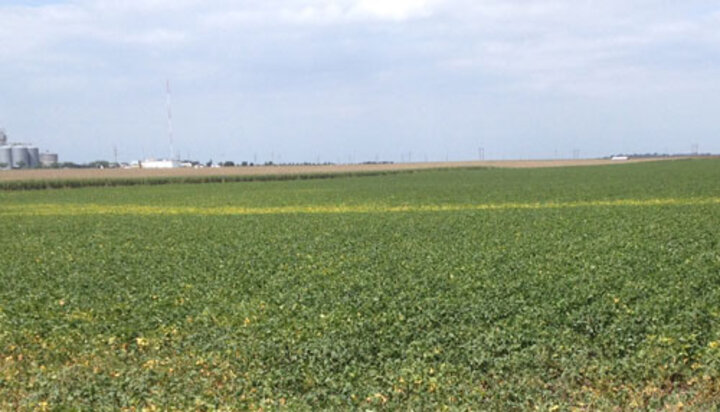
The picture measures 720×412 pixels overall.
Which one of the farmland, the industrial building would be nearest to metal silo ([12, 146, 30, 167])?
the industrial building

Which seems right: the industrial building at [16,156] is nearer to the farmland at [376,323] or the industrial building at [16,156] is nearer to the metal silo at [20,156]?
the metal silo at [20,156]

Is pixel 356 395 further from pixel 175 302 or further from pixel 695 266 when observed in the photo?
pixel 695 266

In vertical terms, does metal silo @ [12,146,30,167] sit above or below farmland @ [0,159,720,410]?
above

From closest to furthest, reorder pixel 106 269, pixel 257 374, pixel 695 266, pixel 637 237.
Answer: pixel 257 374, pixel 695 266, pixel 106 269, pixel 637 237

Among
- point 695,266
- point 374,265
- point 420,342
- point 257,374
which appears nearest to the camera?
point 257,374

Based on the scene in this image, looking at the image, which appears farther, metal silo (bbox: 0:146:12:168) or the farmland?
metal silo (bbox: 0:146:12:168)

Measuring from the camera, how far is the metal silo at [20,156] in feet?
565

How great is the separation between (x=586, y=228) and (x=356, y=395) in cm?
1626

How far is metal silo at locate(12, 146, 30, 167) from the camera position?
172188mm

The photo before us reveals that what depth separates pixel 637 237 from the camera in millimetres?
20391

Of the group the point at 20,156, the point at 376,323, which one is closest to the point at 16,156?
the point at 20,156

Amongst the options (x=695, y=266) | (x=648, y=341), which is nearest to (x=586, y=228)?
(x=695, y=266)

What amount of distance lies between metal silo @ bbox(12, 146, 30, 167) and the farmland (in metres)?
166

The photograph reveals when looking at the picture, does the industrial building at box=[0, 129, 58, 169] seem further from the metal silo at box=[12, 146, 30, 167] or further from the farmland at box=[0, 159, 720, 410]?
the farmland at box=[0, 159, 720, 410]
